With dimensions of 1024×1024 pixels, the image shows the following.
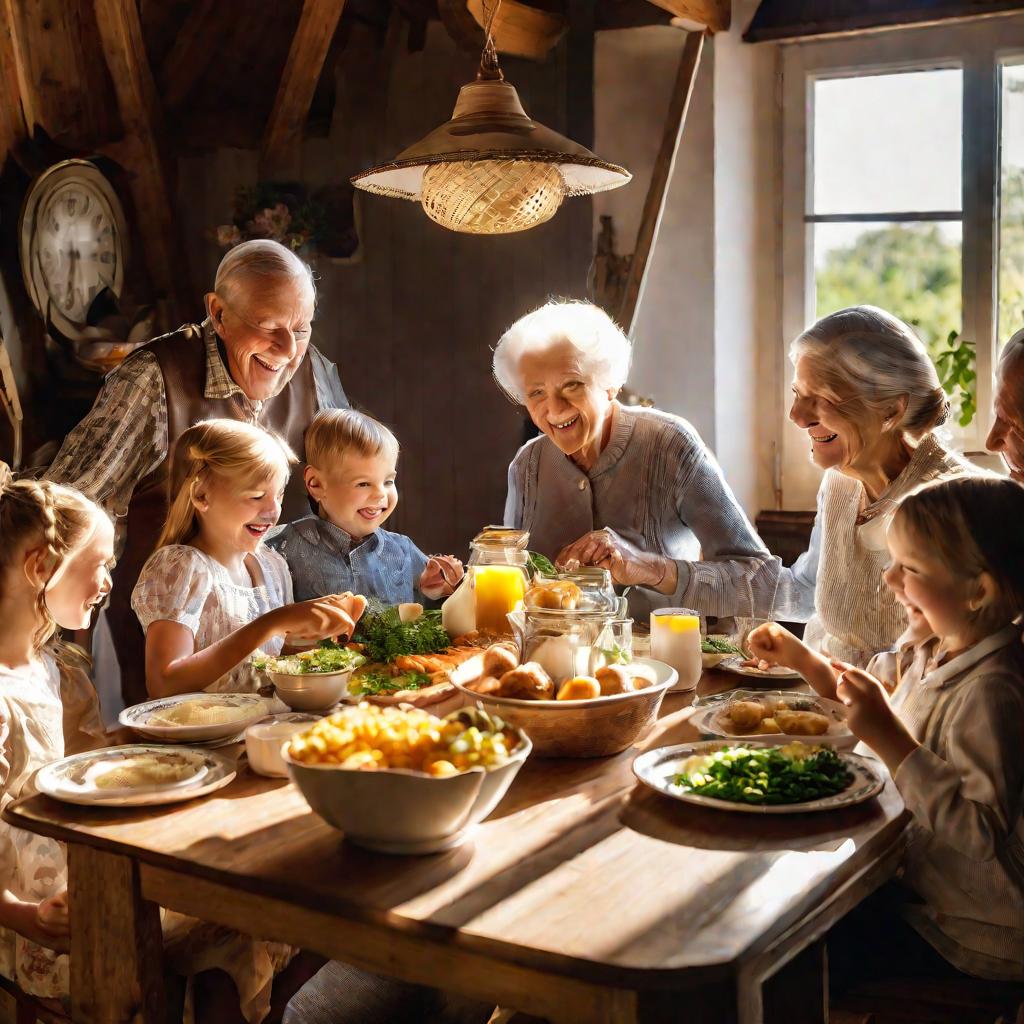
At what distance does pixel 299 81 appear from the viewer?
15.2 feet

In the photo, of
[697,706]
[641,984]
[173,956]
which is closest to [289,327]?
[697,706]

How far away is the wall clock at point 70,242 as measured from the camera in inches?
167

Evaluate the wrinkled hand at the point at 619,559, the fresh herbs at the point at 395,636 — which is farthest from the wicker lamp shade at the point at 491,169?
the fresh herbs at the point at 395,636

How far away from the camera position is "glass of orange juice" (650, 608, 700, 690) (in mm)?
2254

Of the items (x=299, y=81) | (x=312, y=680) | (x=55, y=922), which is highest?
(x=299, y=81)

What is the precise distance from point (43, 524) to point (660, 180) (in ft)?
8.54

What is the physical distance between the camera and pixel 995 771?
1604 millimetres

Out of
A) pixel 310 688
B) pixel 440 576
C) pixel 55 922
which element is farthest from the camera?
pixel 440 576

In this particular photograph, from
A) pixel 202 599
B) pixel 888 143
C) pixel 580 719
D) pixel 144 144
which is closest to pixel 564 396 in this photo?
pixel 202 599

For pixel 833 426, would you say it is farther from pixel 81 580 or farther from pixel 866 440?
pixel 81 580

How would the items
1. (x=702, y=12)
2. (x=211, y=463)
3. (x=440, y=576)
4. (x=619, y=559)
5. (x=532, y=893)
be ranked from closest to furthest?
(x=532, y=893), (x=211, y=463), (x=619, y=559), (x=440, y=576), (x=702, y=12)

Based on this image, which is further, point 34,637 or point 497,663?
point 34,637

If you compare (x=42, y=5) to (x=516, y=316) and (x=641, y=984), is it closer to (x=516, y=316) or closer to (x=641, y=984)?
(x=516, y=316)

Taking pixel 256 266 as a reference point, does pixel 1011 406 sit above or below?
below
